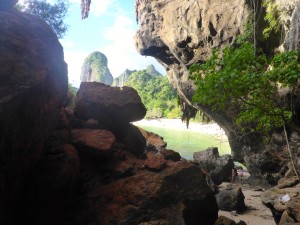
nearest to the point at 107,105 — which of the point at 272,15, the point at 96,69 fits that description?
the point at 272,15

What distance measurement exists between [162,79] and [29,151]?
94680 millimetres

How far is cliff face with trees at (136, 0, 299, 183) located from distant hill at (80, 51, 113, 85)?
351ft

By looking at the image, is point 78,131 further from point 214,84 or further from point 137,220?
point 214,84

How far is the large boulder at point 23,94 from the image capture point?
5.34 m

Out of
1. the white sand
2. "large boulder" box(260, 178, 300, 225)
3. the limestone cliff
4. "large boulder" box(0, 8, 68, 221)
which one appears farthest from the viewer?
the limestone cliff

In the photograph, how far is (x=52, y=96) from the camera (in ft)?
22.6

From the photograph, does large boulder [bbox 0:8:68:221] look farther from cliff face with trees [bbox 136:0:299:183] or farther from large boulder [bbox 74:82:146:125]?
cliff face with trees [bbox 136:0:299:183]

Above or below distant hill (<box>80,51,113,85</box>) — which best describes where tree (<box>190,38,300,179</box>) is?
below

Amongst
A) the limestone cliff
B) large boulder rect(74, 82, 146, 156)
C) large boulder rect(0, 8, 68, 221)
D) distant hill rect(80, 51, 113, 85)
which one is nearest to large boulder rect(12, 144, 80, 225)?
large boulder rect(0, 8, 68, 221)

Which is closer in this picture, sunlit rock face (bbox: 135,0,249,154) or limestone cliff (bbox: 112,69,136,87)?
sunlit rock face (bbox: 135,0,249,154)

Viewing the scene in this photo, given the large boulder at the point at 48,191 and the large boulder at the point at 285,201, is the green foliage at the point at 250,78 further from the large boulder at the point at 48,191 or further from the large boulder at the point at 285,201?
the large boulder at the point at 48,191

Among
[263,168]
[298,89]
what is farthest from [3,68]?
[263,168]

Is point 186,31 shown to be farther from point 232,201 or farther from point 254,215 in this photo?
point 254,215

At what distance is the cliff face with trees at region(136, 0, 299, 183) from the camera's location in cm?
1661
